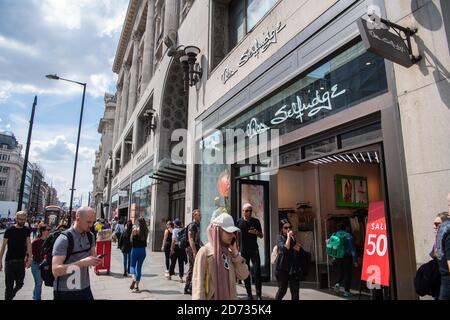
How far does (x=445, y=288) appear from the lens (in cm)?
325

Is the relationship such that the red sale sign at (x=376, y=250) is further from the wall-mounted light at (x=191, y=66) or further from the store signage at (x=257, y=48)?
the wall-mounted light at (x=191, y=66)

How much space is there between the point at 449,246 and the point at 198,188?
9.20 meters


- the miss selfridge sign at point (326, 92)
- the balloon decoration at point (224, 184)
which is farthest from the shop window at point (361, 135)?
the balloon decoration at point (224, 184)

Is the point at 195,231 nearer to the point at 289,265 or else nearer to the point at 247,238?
the point at 247,238

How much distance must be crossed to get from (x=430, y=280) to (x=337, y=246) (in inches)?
162

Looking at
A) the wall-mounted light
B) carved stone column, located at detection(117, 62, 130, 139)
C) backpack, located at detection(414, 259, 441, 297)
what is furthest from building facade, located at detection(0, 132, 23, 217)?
backpack, located at detection(414, 259, 441, 297)

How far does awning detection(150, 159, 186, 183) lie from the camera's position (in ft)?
46.8

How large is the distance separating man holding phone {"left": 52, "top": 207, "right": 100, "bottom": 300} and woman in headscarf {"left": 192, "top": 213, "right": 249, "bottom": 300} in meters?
1.35

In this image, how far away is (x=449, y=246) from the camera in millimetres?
3100

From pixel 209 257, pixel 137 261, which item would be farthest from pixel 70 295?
pixel 137 261

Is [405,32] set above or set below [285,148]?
above

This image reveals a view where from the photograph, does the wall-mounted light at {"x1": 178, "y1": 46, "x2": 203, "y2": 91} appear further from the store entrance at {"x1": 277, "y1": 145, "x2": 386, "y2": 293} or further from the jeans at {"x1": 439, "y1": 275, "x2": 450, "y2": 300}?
the jeans at {"x1": 439, "y1": 275, "x2": 450, "y2": 300}

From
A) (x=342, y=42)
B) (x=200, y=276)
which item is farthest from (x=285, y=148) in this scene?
(x=200, y=276)
